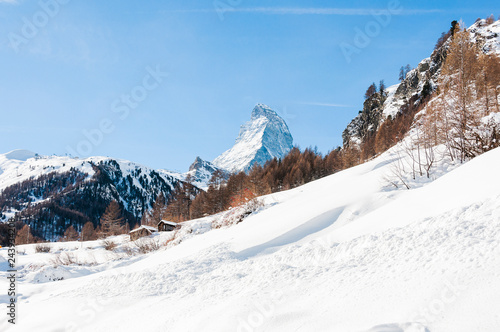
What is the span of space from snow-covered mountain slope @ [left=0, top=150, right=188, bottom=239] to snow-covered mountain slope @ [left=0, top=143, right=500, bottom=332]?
14214 cm

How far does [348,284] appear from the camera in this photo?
5074 mm

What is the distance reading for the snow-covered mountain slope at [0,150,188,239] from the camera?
129875 millimetres

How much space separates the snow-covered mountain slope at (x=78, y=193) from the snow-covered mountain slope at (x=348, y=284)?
466ft

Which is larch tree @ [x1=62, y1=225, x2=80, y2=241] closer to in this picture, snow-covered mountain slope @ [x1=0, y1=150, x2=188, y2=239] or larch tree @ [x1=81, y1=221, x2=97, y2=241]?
larch tree @ [x1=81, y1=221, x2=97, y2=241]

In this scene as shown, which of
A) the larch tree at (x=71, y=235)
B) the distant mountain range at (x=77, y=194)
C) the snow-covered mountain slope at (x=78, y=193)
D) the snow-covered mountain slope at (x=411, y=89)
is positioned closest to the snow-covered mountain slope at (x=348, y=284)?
the snow-covered mountain slope at (x=411, y=89)

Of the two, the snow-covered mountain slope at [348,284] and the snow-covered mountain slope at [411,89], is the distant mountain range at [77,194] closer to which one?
the snow-covered mountain slope at [411,89]

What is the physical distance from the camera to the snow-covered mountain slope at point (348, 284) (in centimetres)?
386

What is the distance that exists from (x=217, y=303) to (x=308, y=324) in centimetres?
246

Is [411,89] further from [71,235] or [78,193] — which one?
[78,193]

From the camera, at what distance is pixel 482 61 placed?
26.6 m

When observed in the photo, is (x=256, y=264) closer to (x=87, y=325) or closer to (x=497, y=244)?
(x=87, y=325)

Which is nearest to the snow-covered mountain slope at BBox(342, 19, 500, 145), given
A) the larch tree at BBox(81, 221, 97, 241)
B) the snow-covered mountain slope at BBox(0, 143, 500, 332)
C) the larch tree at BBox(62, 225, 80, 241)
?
the snow-covered mountain slope at BBox(0, 143, 500, 332)

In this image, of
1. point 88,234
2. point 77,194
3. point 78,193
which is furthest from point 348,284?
point 78,193

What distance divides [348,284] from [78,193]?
Answer: 176185mm
